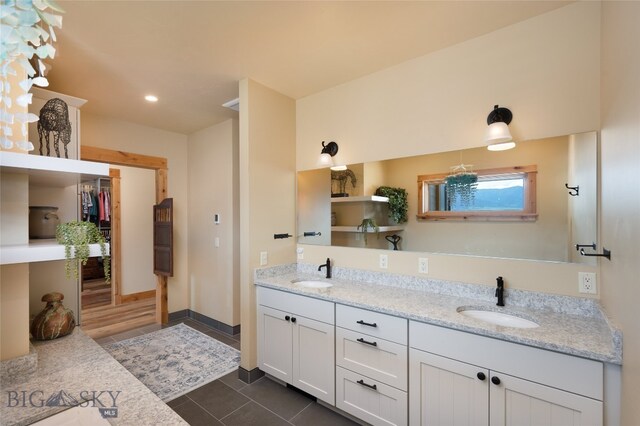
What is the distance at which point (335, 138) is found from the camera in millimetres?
2877

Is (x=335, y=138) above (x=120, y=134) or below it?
below

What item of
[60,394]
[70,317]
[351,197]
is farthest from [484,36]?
[70,317]

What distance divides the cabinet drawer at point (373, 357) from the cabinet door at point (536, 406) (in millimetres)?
501

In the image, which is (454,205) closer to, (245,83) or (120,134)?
(245,83)

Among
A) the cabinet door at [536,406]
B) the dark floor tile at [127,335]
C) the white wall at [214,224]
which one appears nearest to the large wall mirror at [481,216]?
the cabinet door at [536,406]

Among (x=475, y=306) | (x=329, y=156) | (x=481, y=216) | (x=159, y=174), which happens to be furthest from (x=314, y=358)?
(x=159, y=174)

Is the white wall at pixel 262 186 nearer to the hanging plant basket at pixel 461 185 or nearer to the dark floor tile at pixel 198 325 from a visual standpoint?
the dark floor tile at pixel 198 325

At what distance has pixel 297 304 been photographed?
2.38 metres

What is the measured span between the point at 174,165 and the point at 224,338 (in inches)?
99.4

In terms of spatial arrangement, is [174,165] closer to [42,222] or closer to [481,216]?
[42,222]

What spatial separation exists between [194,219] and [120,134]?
1.42m

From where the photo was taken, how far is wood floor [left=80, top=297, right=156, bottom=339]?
3.88 metres

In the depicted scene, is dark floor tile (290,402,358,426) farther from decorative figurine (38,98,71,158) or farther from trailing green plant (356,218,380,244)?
decorative figurine (38,98,71,158)

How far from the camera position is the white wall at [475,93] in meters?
1.76
